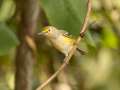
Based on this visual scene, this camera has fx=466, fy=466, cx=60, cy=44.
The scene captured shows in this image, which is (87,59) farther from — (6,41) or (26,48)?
(6,41)

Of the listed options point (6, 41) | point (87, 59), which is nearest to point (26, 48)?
point (6, 41)

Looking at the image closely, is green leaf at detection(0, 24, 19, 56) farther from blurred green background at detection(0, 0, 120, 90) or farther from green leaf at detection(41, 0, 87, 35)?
blurred green background at detection(0, 0, 120, 90)

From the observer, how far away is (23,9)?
53.7 inches

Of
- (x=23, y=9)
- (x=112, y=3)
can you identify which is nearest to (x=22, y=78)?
(x=23, y=9)

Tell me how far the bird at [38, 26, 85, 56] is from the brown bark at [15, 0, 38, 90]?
35 centimetres

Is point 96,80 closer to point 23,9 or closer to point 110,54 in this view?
point 110,54

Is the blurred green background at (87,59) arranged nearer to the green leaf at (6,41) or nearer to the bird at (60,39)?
the green leaf at (6,41)

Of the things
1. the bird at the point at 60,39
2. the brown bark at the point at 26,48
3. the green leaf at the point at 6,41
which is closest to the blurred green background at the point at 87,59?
the brown bark at the point at 26,48

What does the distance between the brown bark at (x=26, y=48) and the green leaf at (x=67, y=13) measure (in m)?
0.31

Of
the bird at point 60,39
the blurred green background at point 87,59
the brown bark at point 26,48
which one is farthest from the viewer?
the blurred green background at point 87,59

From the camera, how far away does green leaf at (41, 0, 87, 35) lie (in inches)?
38.6

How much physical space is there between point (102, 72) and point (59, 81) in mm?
458

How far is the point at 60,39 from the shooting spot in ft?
3.16

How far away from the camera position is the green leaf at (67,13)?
3.22 feet
